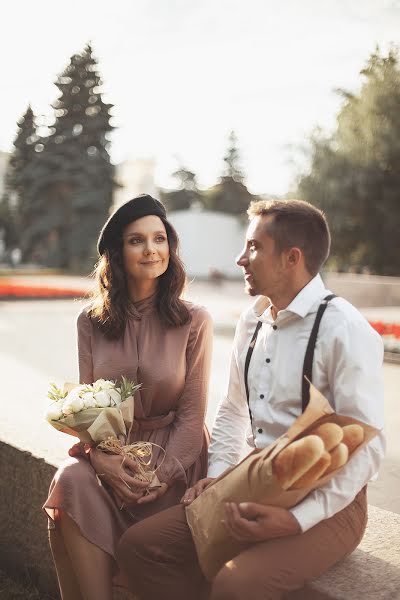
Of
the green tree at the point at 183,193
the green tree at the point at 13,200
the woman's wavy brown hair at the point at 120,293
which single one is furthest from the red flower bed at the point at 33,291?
the green tree at the point at 183,193

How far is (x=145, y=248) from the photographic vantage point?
10.8 ft

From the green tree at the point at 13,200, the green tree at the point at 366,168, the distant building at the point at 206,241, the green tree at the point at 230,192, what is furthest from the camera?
the green tree at the point at 230,192

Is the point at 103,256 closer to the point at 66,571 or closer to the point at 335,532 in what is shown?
the point at 66,571

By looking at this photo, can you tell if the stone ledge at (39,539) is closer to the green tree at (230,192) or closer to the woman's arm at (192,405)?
the woman's arm at (192,405)

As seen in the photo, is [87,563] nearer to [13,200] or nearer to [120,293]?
[120,293]

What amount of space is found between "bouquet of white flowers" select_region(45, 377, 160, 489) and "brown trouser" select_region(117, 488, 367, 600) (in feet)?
1.03

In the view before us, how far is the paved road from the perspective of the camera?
3.88 meters

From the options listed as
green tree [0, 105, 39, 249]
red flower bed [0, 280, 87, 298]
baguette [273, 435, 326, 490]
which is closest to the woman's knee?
baguette [273, 435, 326, 490]

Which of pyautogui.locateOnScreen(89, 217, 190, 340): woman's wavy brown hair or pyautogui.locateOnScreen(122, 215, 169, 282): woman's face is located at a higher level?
pyautogui.locateOnScreen(122, 215, 169, 282): woman's face

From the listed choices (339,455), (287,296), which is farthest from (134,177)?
(339,455)

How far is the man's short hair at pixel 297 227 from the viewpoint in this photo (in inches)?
96.3

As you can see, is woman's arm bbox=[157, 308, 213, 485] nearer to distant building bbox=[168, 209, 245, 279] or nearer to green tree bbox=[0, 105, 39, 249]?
green tree bbox=[0, 105, 39, 249]

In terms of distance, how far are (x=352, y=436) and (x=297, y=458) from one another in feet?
0.67

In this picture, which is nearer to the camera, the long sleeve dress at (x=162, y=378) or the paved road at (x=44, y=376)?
the long sleeve dress at (x=162, y=378)
